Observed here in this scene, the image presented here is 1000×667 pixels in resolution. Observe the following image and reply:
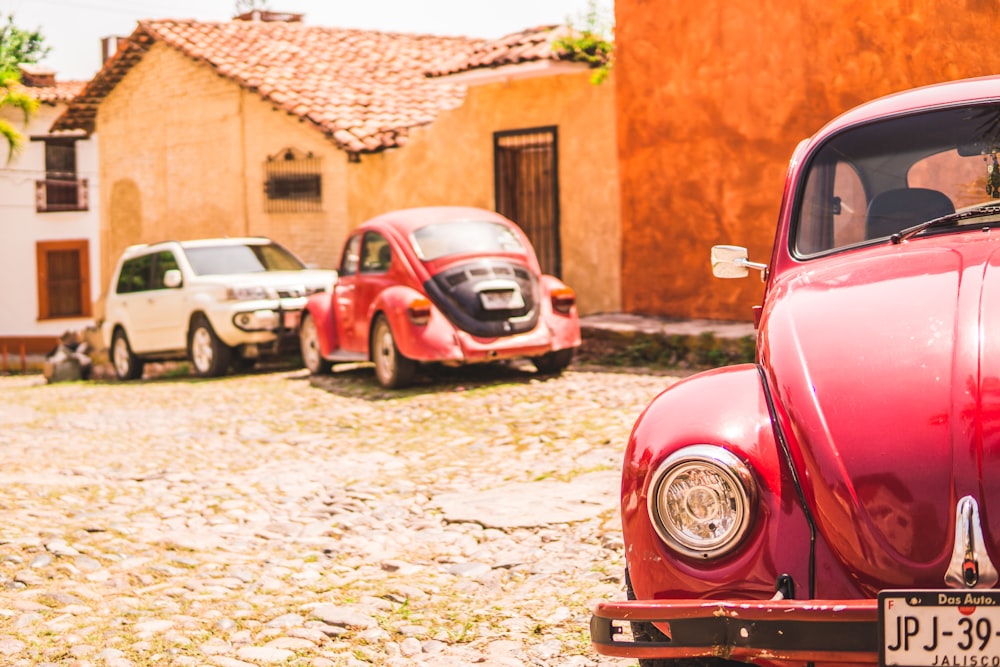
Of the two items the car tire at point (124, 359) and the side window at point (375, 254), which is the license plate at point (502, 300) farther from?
the car tire at point (124, 359)

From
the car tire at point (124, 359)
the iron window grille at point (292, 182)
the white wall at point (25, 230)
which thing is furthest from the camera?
the white wall at point (25, 230)

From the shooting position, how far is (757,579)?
117 inches

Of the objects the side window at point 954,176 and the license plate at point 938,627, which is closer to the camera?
the license plate at point 938,627

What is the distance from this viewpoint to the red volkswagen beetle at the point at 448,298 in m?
10.9

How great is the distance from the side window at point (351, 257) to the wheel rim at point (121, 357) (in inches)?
222

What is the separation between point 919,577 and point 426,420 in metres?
6.89

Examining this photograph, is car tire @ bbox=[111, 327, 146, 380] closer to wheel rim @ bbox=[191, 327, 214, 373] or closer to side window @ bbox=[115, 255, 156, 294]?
side window @ bbox=[115, 255, 156, 294]

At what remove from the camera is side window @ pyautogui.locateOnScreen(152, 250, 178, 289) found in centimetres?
1579

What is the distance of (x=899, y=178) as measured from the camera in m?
4.20

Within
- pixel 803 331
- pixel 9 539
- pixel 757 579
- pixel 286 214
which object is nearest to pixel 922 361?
pixel 803 331

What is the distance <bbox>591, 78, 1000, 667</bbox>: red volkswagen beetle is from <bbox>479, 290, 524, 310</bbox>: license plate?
7308mm

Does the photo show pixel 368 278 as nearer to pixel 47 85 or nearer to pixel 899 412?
pixel 899 412

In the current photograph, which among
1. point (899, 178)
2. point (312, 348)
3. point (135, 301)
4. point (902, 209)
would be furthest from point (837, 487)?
point (135, 301)

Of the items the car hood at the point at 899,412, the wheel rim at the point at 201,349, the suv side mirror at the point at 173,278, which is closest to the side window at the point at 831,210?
the car hood at the point at 899,412
